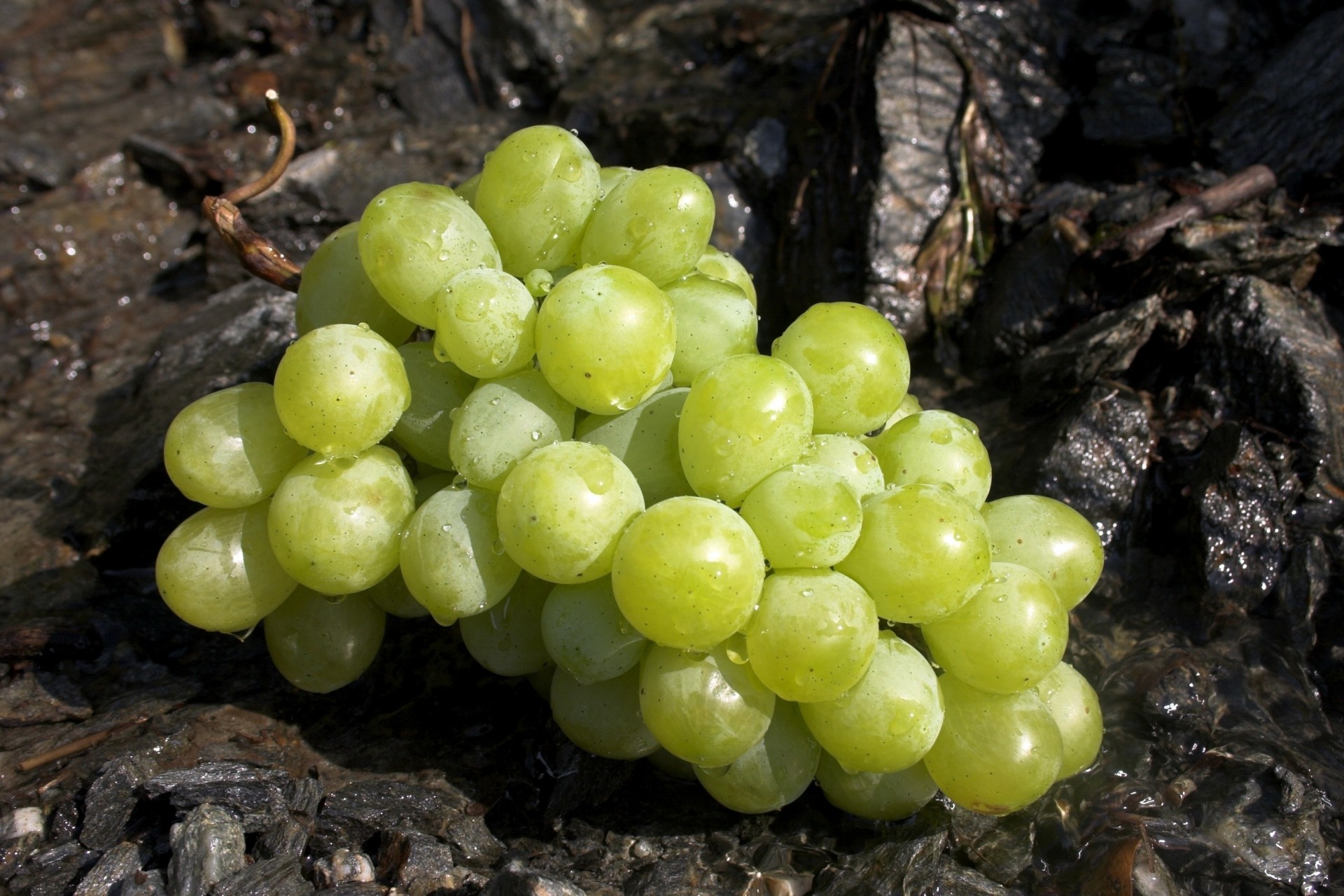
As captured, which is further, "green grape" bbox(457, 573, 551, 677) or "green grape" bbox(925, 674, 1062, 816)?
"green grape" bbox(457, 573, 551, 677)

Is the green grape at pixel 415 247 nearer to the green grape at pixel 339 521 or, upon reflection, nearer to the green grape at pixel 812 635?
the green grape at pixel 339 521

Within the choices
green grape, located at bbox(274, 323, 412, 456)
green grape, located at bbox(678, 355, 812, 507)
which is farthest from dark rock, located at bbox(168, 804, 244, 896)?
green grape, located at bbox(678, 355, 812, 507)

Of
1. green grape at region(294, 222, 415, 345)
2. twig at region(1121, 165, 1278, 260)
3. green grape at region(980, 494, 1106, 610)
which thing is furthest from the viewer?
twig at region(1121, 165, 1278, 260)

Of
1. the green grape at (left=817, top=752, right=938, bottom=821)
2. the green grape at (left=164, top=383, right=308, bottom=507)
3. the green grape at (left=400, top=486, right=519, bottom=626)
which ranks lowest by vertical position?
the green grape at (left=817, top=752, right=938, bottom=821)

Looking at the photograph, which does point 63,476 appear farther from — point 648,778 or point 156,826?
point 648,778

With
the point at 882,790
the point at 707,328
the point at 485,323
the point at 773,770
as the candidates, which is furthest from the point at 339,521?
the point at 882,790

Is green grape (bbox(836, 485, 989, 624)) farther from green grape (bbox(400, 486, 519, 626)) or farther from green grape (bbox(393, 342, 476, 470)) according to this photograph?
green grape (bbox(393, 342, 476, 470))

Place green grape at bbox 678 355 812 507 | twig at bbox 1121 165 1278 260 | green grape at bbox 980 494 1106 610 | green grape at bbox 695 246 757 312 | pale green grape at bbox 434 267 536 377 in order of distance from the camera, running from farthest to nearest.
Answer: twig at bbox 1121 165 1278 260, green grape at bbox 695 246 757 312, green grape at bbox 980 494 1106 610, pale green grape at bbox 434 267 536 377, green grape at bbox 678 355 812 507
